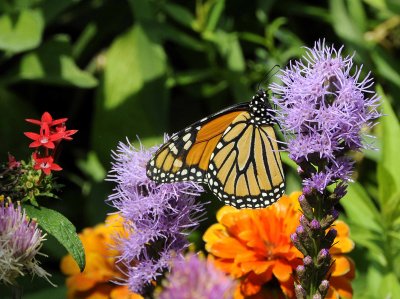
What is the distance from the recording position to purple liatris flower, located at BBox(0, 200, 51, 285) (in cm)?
119

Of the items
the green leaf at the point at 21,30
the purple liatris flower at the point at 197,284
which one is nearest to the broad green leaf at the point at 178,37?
the green leaf at the point at 21,30

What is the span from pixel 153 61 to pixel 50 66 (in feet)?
1.12

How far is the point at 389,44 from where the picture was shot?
9.66ft

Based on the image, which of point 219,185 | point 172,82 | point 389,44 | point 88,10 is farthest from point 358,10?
point 219,185

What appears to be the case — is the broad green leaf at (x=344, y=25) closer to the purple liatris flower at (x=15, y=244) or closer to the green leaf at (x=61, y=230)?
the green leaf at (x=61, y=230)

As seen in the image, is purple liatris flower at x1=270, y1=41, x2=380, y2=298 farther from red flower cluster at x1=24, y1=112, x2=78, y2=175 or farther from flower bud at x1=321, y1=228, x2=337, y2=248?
red flower cluster at x1=24, y1=112, x2=78, y2=175

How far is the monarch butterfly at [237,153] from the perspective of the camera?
58.0 inches

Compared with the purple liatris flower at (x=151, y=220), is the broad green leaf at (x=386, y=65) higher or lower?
higher

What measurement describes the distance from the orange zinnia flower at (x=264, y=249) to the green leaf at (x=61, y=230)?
307mm

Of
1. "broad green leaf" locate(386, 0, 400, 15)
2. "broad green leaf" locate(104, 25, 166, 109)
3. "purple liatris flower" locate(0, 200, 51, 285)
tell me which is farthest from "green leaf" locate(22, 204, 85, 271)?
"broad green leaf" locate(386, 0, 400, 15)

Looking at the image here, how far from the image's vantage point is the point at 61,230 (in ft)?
4.36

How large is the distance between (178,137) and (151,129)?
1.17 m

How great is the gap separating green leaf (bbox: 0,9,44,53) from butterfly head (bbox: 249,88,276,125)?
1.06 meters

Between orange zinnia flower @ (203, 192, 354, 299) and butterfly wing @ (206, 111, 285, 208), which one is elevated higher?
butterfly wing @ (206, 111, 285, 208)
